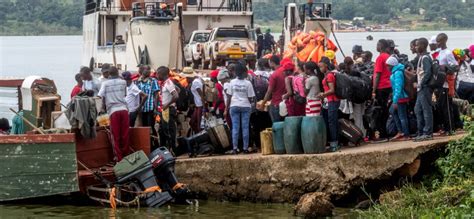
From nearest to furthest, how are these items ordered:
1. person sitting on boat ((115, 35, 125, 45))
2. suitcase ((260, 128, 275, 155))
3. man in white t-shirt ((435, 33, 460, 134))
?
man in white t-shirt ((435, 33, 460, 134))
suitcase ((260, 128, 275, 155))
person sitting on boat ((115, 35, 125, 45))

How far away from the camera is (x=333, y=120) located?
639 inches

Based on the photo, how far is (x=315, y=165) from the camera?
15453 millimetres

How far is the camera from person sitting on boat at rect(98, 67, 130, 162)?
16359 mm

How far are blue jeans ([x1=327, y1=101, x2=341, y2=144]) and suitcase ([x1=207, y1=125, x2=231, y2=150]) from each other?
191 centimetres

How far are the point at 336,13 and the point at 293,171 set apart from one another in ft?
336

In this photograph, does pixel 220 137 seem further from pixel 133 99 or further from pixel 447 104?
pixel 447 104

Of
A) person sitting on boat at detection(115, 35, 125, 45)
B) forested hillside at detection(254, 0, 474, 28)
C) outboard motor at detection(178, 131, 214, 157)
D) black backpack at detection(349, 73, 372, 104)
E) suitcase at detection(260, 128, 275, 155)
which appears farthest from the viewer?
forested hillside at detection(254, 0, 474, 28)

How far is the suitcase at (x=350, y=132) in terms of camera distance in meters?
16.5

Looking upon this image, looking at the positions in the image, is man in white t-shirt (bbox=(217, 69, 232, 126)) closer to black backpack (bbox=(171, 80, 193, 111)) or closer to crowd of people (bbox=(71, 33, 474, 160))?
crowd of people (bbox=(71, 33, 474, 160))

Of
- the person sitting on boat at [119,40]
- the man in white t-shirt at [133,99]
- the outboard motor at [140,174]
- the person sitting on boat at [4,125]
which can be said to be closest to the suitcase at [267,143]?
the outboard motor at [140,174]

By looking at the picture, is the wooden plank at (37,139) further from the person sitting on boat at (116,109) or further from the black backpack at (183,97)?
the black backpack at (183,97)

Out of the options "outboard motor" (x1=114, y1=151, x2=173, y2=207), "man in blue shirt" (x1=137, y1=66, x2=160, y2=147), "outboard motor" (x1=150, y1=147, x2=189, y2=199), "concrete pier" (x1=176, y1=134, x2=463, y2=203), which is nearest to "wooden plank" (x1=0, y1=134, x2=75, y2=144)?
"outboard motor" (x1=114, y1=151, x2=173, y2=207)

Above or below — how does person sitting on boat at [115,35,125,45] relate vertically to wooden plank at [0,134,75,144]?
above

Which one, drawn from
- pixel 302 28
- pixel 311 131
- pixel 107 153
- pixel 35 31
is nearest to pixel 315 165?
pixel 311 131
